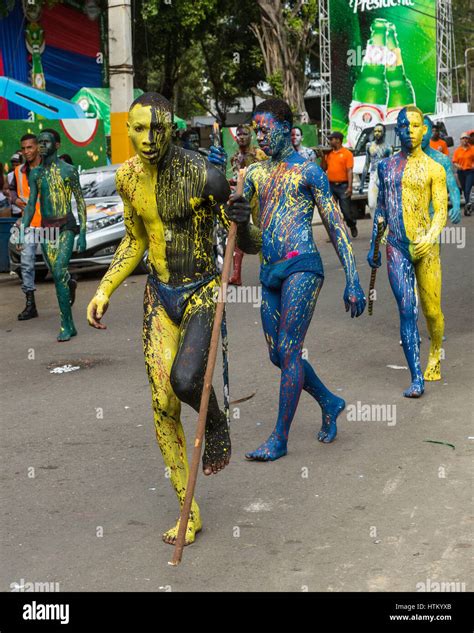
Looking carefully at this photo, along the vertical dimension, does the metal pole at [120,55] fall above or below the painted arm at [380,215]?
above

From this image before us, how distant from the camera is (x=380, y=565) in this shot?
4.61 m

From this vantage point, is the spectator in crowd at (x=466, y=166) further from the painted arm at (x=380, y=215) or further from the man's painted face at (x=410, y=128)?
the man's painted face at (x=410, y=128)

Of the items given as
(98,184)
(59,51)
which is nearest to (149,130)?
(98,184)

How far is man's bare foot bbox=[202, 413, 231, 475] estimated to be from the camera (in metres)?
5.09

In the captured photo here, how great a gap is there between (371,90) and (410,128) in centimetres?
2742

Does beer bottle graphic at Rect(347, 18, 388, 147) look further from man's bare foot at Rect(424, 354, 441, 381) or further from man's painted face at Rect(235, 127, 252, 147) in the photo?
man's bare foot at Rect(424, 354, 441, 381)

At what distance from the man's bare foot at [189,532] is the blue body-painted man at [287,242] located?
124 centimetres

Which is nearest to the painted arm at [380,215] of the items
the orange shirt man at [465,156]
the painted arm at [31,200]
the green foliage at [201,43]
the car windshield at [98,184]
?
the painted arm at [31,200]

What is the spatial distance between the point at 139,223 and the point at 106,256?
377 inches

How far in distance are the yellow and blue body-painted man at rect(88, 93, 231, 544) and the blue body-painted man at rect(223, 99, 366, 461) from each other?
1.16 m

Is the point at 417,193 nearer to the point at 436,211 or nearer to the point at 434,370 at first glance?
the point at 436,211

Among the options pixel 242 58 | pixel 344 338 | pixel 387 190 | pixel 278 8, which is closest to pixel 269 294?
pixel 387 190

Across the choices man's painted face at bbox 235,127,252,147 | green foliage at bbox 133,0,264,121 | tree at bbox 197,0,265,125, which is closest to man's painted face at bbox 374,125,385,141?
man's painted face at bbox 235,127,252,147

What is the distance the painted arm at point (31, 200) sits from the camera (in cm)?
1056
